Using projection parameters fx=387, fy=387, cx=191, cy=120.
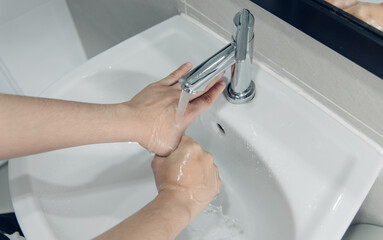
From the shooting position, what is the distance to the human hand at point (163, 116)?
580 mm

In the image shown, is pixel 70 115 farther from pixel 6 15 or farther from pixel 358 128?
pixel 6 15

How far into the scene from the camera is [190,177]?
540mm

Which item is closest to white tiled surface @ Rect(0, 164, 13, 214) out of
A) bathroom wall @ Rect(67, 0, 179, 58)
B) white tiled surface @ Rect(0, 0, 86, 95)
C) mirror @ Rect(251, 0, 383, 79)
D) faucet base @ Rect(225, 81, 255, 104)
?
white tiled surface @ Rect(0, 0, 86, 95)

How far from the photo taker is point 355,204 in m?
0.49

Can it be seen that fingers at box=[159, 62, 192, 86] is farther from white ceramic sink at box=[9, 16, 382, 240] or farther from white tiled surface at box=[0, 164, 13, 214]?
white tiled surface at box=[0, 164, 13, 214]

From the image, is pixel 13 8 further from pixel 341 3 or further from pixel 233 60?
pixel 341 3

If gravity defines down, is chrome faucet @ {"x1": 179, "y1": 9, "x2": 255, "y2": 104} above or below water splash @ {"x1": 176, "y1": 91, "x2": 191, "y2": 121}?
above

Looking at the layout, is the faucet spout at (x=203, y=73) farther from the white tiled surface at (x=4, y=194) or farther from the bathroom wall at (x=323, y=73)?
the white tiled surface at (x=4, y=194)

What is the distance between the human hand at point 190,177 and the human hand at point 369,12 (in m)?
0.27

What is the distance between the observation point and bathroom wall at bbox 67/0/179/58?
31.4 inches

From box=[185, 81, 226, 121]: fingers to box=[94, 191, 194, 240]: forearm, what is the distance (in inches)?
5.0

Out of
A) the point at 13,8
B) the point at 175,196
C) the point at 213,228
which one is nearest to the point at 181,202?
the point at 175,196

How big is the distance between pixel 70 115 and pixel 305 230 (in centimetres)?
35

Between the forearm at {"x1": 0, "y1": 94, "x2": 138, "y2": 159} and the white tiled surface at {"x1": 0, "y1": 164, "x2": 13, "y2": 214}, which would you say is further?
the white tiled surface at {"x1": 0, "y1": 164, "x2": 13, "y2": 214}
